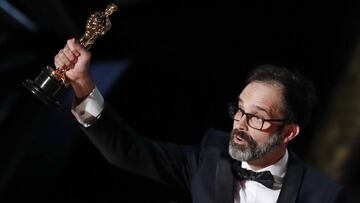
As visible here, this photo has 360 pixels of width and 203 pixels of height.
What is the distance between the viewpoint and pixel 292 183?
1456mm

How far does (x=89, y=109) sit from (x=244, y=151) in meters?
0.38

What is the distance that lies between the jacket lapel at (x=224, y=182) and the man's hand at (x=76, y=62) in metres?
0.40

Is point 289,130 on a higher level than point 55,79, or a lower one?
lower

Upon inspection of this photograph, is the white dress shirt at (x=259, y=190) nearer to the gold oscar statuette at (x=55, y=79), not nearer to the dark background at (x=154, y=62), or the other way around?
the gold oscar statuette at (x=55, y=79)

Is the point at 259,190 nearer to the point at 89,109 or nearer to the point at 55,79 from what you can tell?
the point at 89,109

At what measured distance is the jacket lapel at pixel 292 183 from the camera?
1436mm

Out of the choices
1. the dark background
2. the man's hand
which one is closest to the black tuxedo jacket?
the man's hand

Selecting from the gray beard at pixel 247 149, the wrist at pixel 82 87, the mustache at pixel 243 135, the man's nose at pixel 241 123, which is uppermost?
the wrist at pixel 82 87

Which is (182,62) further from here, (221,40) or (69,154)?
(69,154)

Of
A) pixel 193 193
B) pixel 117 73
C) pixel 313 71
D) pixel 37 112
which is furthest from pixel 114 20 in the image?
pixel 193 193

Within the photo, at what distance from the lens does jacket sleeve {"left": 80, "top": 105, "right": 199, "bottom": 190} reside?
138 cm

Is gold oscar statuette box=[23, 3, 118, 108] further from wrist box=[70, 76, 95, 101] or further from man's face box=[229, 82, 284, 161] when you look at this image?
man's face box=[229, 82, 284, 161]

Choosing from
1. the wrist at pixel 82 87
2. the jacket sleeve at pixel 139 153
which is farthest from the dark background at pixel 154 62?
the wrist at pixel 82 87

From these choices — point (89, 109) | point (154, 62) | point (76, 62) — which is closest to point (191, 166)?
point (89, 109)
